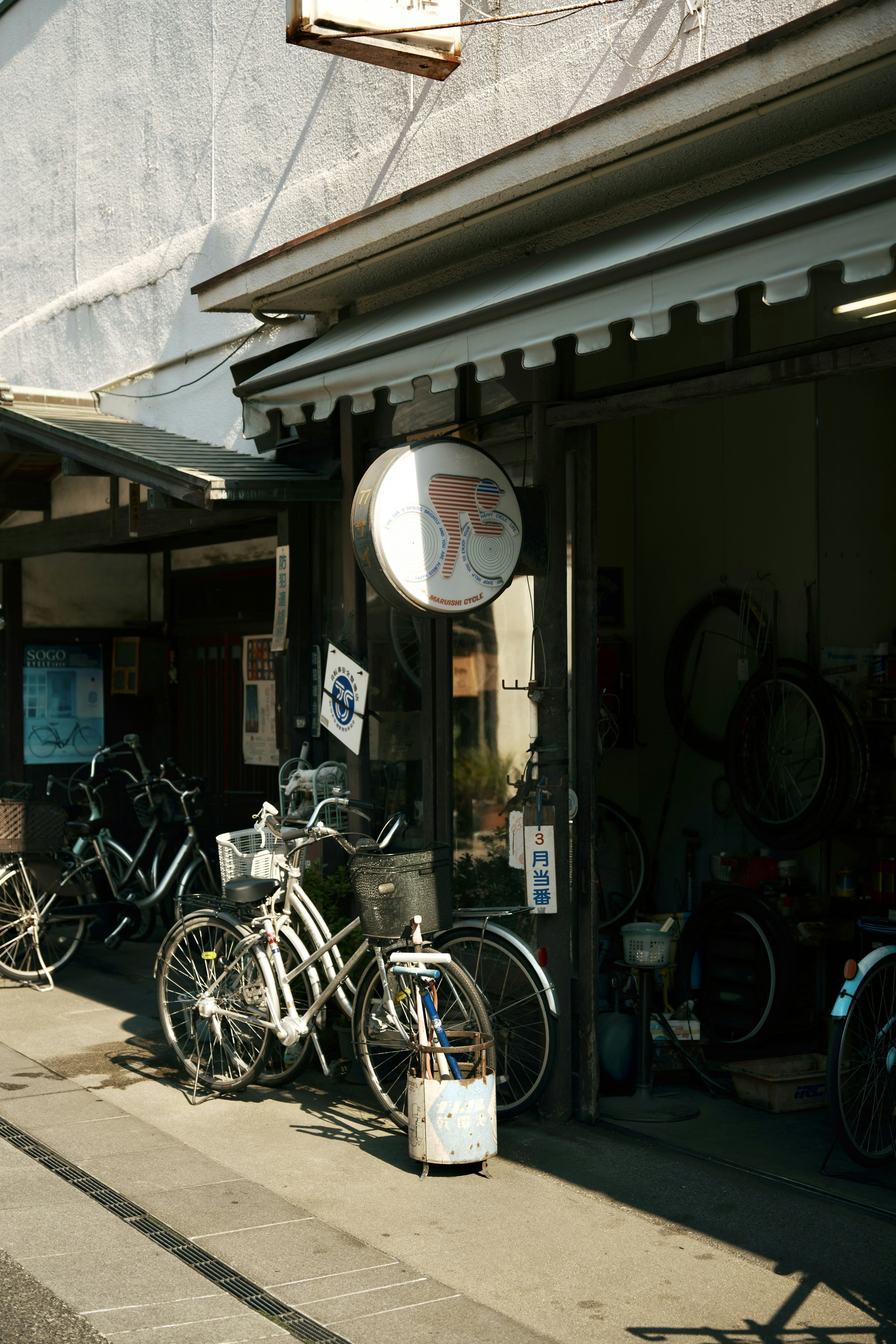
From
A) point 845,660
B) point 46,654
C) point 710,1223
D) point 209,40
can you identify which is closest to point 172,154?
point 209,40

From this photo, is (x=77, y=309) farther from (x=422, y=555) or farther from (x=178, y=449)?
(x=422, y=555)

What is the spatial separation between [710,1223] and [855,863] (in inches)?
143

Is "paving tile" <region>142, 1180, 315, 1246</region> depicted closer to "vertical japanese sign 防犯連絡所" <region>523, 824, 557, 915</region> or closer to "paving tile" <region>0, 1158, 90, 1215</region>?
"paving tile" <region>0, 1158, 90, 1215</region>

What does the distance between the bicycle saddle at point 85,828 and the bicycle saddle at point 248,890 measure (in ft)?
13.0

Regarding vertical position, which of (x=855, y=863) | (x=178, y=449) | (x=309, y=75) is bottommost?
(x=855, y=863)

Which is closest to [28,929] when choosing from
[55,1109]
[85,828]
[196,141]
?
[85,828]

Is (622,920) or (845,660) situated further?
(622,920)

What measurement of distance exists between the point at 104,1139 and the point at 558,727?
8.87 feet

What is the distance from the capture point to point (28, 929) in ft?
29.4

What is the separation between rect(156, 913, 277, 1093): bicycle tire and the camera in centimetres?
634

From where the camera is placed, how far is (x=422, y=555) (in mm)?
5625

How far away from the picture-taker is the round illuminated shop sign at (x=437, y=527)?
5.54 metres

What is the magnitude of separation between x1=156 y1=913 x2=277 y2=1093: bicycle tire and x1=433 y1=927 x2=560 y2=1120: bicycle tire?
3.01 feet

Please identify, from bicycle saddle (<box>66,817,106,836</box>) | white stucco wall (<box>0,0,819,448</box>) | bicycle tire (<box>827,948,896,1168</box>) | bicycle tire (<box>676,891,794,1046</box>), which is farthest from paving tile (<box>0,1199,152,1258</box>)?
bicycle saddle (<box>66,817,106,836</box>)
